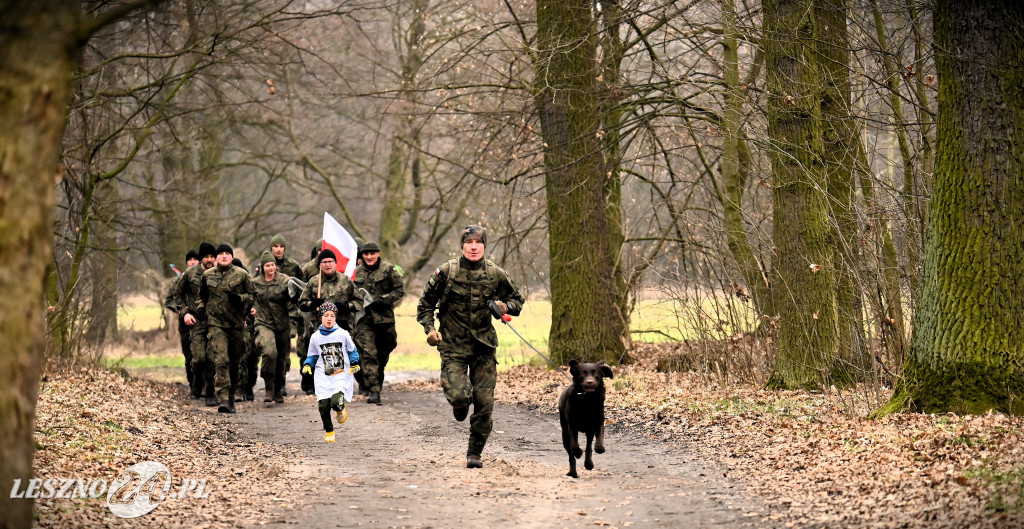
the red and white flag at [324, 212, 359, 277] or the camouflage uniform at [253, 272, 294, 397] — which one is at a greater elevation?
the red and white flag at [324, 212, 359, 277]

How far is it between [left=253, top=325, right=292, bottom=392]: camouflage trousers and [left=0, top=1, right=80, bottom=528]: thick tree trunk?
34.4 feet

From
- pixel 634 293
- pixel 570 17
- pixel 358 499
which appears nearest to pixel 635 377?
pixel 634 293

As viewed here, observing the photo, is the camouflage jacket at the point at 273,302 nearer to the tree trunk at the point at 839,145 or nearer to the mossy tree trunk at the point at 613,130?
the mossy tree trunk at the point at 613,130

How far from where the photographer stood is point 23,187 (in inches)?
178

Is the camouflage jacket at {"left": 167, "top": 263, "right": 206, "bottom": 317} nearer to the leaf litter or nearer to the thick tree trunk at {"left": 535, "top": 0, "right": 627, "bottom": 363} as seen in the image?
the leaf litter

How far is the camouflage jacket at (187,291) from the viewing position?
15281 millimetres

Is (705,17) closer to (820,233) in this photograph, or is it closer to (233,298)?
(820,233)

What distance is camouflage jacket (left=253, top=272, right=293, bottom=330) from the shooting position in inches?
604

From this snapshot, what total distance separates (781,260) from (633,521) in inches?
264

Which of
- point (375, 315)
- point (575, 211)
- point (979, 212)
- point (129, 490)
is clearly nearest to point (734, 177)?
point (575, 211)

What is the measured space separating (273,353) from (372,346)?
1.39 m

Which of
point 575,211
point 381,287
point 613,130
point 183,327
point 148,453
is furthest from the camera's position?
point 183,327

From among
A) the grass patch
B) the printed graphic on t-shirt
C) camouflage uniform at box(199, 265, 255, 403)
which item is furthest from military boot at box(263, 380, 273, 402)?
the grass patch

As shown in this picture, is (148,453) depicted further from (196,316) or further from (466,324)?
(196,316)
